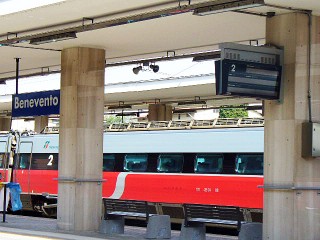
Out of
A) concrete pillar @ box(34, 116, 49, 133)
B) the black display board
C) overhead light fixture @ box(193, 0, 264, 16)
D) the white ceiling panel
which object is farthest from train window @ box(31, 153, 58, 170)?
concrete pillar @ box(34, 116, 49, 133)

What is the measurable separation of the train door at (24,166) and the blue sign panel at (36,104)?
844 cm

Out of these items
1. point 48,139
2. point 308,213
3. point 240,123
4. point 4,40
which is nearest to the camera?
point 308,213

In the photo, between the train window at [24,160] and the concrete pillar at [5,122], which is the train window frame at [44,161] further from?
the concrete pillar at [5,122]

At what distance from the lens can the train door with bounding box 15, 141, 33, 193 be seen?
28077 millimetres

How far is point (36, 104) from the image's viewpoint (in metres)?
19.4

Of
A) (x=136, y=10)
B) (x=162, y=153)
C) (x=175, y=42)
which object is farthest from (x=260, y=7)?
(x=162, y=153)

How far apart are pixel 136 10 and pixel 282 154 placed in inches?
143

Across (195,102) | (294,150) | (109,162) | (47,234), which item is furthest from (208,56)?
(195,102)

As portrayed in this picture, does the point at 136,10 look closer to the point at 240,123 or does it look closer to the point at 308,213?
the point at 308,213

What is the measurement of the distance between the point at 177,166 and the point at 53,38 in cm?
823

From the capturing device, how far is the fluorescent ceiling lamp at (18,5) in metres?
13.5

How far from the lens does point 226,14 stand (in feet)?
46.5

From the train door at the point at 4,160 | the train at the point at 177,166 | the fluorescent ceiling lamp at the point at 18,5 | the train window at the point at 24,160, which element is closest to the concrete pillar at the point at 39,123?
the train door at the point at 4,160

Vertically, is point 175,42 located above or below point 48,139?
above
